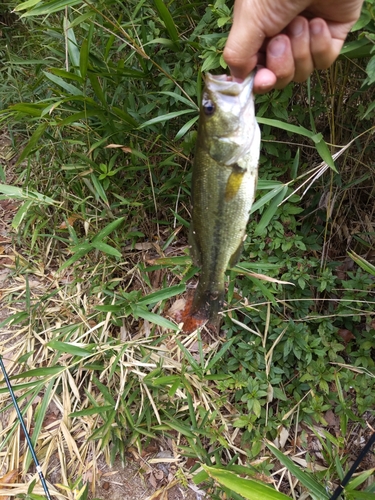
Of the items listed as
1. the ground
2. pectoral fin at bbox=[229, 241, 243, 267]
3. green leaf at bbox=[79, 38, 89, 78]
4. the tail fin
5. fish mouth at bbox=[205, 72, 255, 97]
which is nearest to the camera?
fish mouth at bbox=[205, 72, 255, 97]

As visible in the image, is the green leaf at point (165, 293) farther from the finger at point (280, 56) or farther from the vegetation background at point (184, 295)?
the finger at point (280, 56)

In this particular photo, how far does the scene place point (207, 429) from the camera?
7.80 feet

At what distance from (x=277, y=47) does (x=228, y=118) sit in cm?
40

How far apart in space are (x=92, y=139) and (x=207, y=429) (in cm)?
223

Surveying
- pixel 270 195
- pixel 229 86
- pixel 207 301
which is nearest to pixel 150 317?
pixel 207 301

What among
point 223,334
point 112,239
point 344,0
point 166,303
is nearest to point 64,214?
point 112,239

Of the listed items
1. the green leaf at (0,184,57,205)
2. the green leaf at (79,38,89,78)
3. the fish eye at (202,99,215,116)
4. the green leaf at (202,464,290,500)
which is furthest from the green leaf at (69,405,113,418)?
the green leaf at (79,38,89,78)

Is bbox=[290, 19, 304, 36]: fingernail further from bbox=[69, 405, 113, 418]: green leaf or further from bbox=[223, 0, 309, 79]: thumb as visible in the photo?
bbox=[69, 405, 113, 418]: green leaf

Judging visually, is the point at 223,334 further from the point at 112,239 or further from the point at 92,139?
the point at 92,139

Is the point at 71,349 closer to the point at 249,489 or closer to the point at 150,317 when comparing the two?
the point at 150,317

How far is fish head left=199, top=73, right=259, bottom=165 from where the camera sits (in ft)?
4.83

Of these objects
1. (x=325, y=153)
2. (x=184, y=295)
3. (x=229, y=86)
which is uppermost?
(x=229, y=86)

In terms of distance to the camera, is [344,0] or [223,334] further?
[223,334]

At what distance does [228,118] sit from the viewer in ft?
4.91
